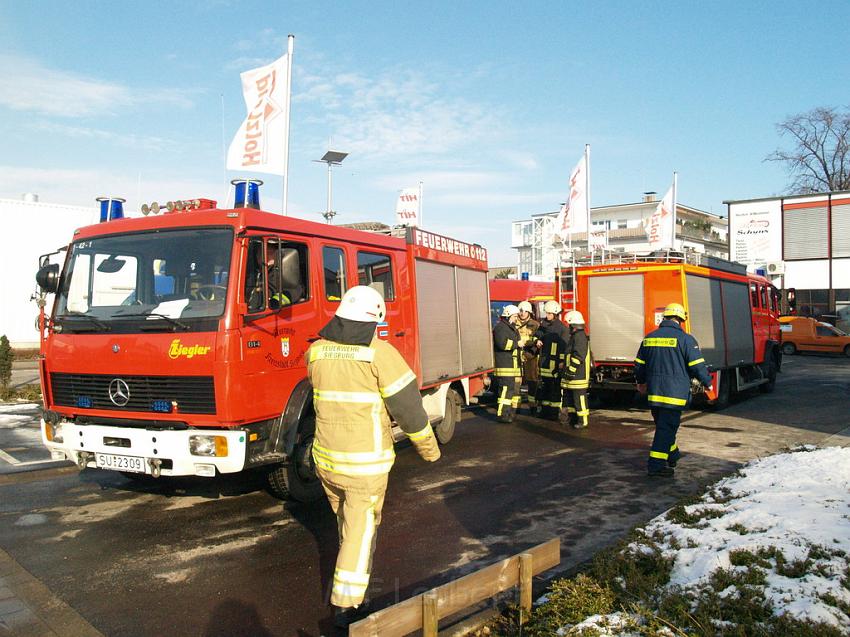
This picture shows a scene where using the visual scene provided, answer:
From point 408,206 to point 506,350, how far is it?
1310 cm

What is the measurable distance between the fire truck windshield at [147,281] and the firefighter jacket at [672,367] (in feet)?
15.2

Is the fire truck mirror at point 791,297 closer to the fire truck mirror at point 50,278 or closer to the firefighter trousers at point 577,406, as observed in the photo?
the firefighter trousers at point 577,406

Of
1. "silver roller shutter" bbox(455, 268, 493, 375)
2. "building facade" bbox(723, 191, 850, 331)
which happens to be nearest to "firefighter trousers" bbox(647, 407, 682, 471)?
"silver roller shutter" bbox(455, 268, 493, 375)

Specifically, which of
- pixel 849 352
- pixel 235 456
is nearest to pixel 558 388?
pixel 235 456

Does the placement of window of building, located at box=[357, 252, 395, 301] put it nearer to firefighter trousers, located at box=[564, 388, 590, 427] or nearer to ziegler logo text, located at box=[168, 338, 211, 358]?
ziegler logo text, located at box=[168, 338, 211, 358]

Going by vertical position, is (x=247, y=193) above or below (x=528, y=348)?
above

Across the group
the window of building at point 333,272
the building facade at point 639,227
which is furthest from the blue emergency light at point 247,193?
the building facade at point 639,227

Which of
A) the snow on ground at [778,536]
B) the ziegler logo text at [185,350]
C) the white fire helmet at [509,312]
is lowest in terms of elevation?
the snow on ground at [778,536]

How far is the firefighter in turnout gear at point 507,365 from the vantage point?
35.1 ft

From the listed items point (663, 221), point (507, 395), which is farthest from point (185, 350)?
point (663, 221)

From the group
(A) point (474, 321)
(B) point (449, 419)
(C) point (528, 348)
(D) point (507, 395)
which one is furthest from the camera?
(C) point (528, 348)

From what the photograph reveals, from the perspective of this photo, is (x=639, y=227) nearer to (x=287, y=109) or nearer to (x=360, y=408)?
(x=287, y=109)

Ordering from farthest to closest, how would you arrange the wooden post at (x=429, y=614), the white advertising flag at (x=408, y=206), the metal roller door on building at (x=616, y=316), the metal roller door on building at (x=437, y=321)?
the white advertising flag at (x=408, y=206) → the metal roller door on building at (x=616, y=316) → the metal roller door on building at (x=437, y=321) → the wooden post at (x=429, y=614)

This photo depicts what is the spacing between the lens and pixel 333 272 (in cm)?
669
